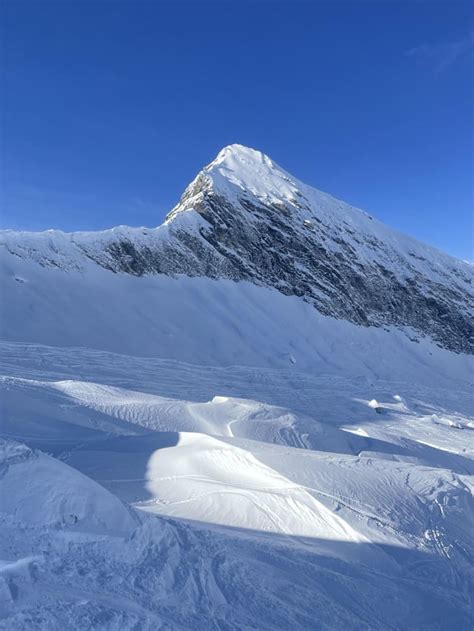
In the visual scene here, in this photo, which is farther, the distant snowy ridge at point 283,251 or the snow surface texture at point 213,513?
the distant snowy ridge at point 283,251

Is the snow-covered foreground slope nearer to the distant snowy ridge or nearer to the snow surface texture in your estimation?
the snow surface texture

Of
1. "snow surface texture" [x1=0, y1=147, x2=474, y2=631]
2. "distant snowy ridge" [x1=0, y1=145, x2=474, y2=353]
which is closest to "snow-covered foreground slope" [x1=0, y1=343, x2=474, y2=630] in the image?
"snow surface texture" [x1=0, y1=147, x2=474, y2=631]

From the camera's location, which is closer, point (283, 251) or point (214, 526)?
point (214, 526)

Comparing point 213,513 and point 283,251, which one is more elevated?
point 283,251

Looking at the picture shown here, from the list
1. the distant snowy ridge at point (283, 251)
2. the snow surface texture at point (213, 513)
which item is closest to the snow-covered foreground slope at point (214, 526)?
the snow surface texture at point (213, 513)

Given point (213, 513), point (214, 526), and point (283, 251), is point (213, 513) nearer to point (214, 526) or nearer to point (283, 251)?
point (214, 526)

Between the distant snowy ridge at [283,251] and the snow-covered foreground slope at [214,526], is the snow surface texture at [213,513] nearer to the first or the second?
the snow-covered foreground slope at [214,526]

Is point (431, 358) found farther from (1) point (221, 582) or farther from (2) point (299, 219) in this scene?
(1) point (221, 582)

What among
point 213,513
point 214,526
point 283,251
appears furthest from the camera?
point 283,251

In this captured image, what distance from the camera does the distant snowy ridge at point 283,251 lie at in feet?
109

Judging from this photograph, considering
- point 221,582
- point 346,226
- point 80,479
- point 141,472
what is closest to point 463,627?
point 221,582

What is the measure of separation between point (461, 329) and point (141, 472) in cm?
4649

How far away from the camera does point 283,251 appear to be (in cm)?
4406

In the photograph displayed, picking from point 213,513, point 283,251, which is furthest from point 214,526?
point 283,251
